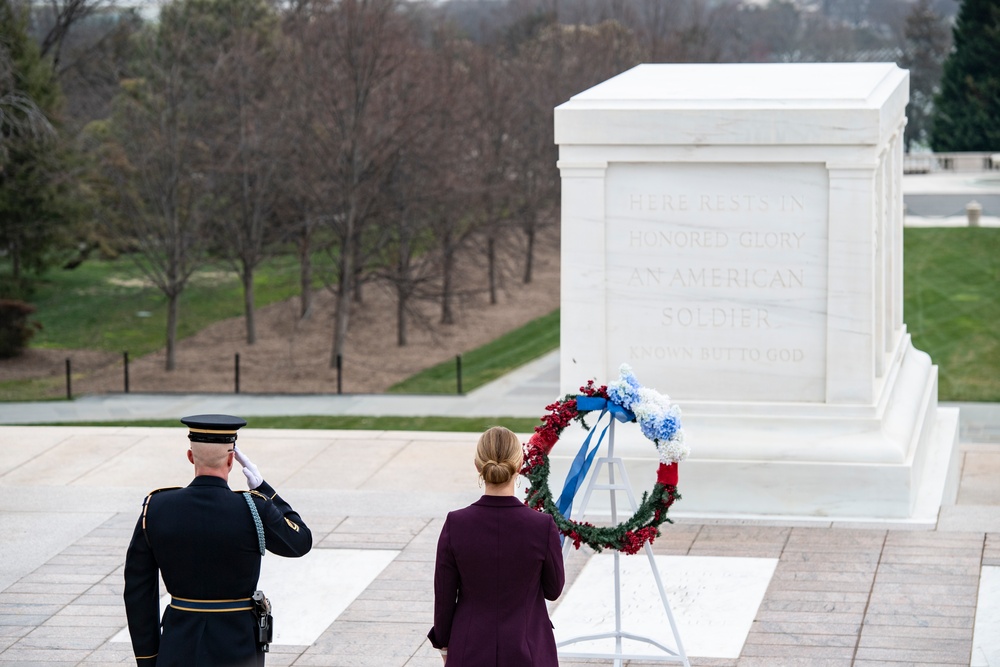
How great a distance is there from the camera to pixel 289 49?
109 feet

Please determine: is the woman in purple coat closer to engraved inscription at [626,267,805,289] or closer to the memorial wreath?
the memorial wreath

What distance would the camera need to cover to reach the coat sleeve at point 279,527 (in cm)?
505

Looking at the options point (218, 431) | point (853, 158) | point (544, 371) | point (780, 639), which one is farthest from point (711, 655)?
point (544, 371)

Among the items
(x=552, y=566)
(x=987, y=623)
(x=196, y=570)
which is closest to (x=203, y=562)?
(x=196, y=570)

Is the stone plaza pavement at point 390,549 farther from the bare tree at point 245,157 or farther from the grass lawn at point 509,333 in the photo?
the bare tree at point 245,157

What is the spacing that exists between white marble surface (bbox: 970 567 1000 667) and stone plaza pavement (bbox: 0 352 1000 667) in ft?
0.09

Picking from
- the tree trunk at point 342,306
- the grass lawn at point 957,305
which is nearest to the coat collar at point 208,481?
the grass lawn at point 957,305

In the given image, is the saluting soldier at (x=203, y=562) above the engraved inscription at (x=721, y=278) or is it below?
below

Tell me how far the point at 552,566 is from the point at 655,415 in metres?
1.81

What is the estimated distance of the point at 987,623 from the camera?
7484mm

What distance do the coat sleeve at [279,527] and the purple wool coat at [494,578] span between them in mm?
522

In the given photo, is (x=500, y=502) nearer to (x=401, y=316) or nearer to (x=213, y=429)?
(x=213, y=429)

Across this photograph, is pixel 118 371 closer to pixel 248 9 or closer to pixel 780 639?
pixel 248 9

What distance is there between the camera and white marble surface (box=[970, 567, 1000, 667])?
7.01 m
